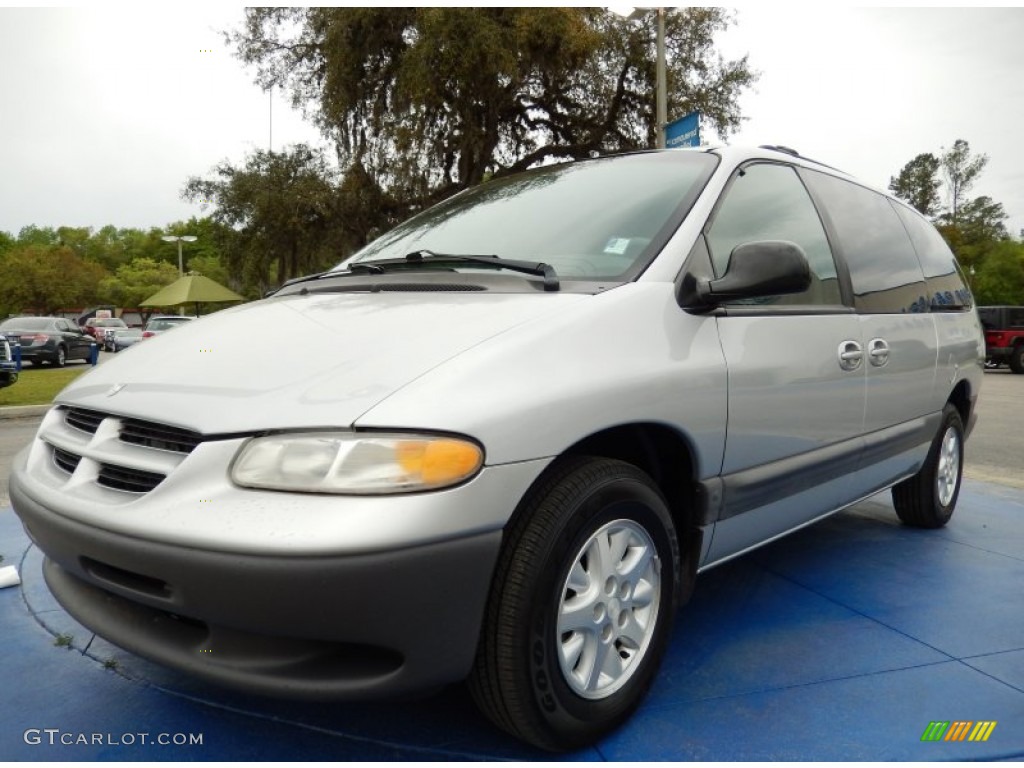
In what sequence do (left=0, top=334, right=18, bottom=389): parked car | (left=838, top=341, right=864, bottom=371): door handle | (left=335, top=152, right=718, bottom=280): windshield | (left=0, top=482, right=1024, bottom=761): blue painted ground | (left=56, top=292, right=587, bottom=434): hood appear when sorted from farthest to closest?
(left=0, top=334, right=18, bottom=389): parked car, (left=838, top=341, right=864, bottom=371): door handle, (left=335, top=152, right=718, bottom=280): windshield, (left=0, top=482, right=1024, bottom=761): blue painted ground, (left=56, top=292, right=587, bottom=434): hood

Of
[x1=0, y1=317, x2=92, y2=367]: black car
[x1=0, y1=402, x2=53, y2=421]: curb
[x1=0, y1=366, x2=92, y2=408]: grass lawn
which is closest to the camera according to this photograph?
[x1=0, y1=402, x2=53, y2=421]: curb

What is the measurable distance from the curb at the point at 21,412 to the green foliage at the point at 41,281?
54229 millimetres

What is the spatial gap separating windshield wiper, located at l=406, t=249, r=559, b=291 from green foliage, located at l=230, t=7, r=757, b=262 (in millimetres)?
11300

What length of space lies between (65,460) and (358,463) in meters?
0.98

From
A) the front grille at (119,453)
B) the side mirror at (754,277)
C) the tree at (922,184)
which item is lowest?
the front grille at (119,453)

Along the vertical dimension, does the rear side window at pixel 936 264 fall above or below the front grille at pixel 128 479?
above

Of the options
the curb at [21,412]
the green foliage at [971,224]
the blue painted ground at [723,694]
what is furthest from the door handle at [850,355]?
the green foliage at [971,224]

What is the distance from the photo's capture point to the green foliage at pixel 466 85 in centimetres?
1323

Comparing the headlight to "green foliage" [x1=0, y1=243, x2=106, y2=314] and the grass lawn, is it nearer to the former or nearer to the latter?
the grass lawn

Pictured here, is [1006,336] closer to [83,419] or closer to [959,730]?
[959,730]

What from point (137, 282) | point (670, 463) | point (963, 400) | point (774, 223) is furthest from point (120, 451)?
point (137, 282)

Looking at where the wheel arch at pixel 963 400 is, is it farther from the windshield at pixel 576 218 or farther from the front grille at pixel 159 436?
the front grille at pixel 159 436

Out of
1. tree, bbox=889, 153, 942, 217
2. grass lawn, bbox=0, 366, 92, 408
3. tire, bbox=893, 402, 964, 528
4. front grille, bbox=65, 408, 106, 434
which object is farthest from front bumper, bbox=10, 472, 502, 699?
tree, bbox=889, 153, 942, 217

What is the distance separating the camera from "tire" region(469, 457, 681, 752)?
1.76 meters
